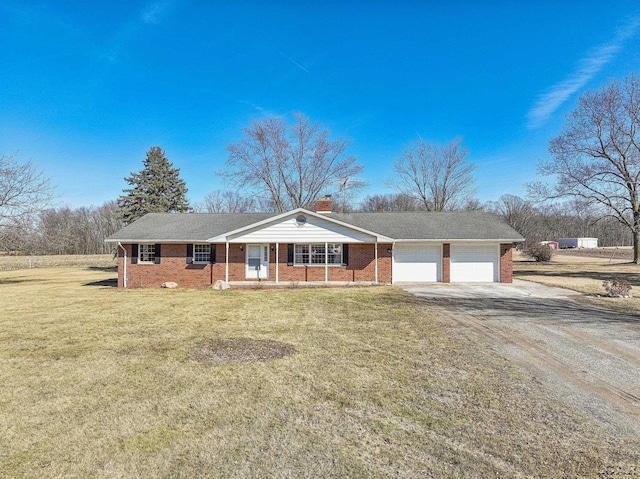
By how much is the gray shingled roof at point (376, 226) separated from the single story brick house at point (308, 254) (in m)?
0.07

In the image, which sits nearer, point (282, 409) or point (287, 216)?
point (282, 409)

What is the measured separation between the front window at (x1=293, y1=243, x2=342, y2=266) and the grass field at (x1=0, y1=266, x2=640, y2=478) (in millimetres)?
9641

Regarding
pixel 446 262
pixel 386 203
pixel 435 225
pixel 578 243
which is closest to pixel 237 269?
pixel 446 262

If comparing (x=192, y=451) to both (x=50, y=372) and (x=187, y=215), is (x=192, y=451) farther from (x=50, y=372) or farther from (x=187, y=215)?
(x=187, y=215)

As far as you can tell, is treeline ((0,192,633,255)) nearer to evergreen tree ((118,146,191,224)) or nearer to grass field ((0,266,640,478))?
evergreen tree ((118,146,191,224))

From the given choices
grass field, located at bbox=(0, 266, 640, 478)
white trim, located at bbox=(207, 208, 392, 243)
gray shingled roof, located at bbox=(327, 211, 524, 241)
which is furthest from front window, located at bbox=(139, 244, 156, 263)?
grass field, located at bbox=(0, 266, 640, 478)

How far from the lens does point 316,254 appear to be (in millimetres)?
18250

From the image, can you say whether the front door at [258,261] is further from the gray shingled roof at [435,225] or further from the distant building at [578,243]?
the distant building at [578,243]

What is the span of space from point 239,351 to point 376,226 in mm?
14384

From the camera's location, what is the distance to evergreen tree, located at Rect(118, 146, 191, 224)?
31.2 m

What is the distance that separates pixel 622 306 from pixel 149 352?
13587 mm

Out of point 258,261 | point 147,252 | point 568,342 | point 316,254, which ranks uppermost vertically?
point 147,252

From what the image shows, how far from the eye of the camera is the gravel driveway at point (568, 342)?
15.2 ft

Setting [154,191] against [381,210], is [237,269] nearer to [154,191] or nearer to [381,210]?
[154,191]
